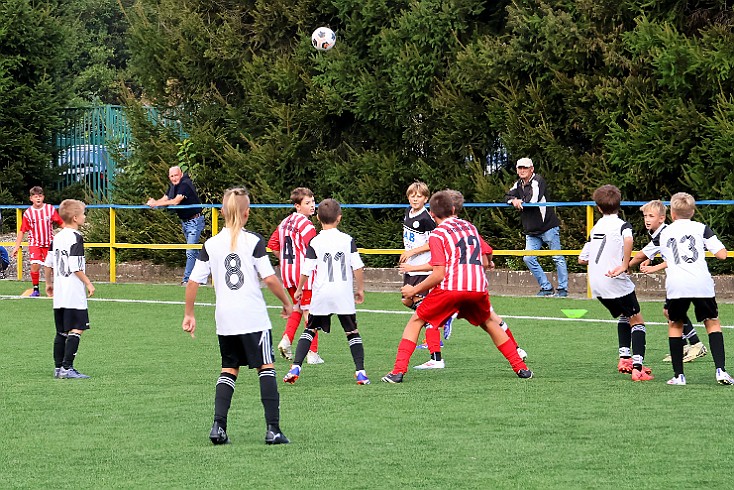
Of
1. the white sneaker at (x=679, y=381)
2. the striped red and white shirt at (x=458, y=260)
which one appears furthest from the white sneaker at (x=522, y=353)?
the white sneaker at (x=679, y=381)

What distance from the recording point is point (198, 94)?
2491 cm

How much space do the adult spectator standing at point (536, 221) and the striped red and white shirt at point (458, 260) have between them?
27.3 feet

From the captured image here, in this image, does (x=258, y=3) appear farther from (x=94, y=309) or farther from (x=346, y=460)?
(x=346, y=460)

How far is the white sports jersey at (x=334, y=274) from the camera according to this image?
1036 centimetres

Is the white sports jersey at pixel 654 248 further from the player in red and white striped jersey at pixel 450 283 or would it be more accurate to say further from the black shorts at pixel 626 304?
the player in red and white striped jersey at pixel 450 283

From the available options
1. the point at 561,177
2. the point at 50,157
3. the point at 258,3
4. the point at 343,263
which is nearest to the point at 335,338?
the point at 343,263

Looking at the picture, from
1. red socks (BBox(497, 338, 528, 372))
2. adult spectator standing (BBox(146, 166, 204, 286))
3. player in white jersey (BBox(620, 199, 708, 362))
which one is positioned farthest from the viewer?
adult spectator standing (BBox(146, 166, 204, 286))

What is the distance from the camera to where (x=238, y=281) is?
7785mm

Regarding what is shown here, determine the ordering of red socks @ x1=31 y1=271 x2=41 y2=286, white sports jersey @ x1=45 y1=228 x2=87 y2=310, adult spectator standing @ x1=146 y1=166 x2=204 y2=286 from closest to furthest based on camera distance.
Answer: white sports jersey @ x1=45 y1=228 x2=87 y2=310 < red socks @ x1=31 y1=271 x2=41 y2=286 < adult spectator standing @ x1=146 y1=166 x2=204 y2=286

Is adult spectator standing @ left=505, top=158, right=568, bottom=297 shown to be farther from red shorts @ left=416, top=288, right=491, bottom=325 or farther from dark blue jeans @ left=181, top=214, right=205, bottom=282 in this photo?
red shorts @ left=416, top=288, right=491, bottom=325

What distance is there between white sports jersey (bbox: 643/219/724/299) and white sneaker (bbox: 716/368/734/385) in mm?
543

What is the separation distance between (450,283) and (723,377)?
80.2 inches

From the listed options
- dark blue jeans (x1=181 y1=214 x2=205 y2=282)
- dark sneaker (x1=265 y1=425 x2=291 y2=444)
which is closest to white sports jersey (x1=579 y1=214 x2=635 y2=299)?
dark sneaker (x1=265 y1=425 x2=291 y2=444)

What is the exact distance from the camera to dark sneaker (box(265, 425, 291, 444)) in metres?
7.65
